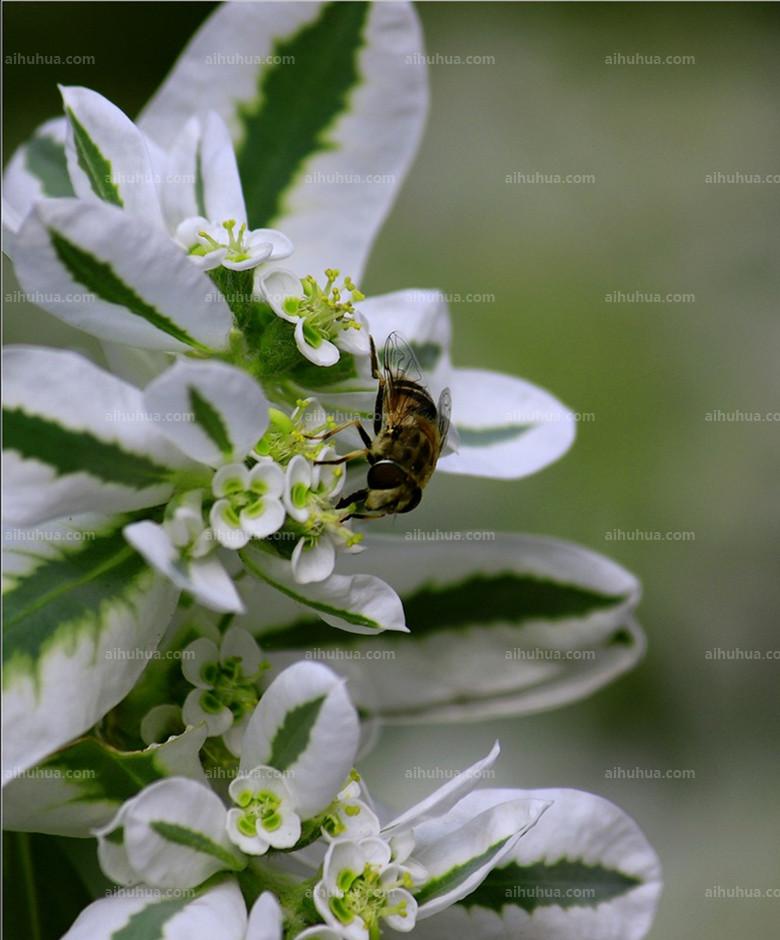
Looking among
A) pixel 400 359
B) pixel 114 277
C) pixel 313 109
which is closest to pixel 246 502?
pixel 114 277

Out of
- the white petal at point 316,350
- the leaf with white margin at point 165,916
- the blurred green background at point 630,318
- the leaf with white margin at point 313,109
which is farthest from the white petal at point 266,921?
the blurred green background at point 630,318

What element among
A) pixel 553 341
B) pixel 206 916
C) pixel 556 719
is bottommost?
pixel 556 719

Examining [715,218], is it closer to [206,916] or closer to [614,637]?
[614,637]

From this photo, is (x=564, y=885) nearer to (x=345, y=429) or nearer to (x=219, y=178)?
(x=345, y=429)

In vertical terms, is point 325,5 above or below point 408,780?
above

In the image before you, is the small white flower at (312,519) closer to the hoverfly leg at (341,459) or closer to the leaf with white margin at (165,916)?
the hoverfly leg at (341,459)

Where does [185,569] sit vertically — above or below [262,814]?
above

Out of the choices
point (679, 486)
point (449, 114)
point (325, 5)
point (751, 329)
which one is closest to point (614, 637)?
point (325, 5)
